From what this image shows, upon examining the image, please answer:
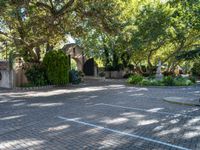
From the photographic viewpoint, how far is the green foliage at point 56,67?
2175 centimetres

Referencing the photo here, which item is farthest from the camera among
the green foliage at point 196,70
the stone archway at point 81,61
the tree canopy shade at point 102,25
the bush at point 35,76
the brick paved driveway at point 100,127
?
the stone archway at point 81,61

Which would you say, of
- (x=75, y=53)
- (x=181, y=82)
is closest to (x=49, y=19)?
(x=181, y=82)

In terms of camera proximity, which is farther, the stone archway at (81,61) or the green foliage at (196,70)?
the stone archway at (81,61)

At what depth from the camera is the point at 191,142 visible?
638 centimetres

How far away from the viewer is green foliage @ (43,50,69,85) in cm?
2175

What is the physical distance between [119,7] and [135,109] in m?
7.61

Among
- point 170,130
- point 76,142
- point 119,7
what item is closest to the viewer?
point 76,142

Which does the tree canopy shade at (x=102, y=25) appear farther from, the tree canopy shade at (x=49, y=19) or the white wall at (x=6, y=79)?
the white wall at (x=6, y=79)

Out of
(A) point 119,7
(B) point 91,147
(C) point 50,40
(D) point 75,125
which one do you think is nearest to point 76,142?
(B) point 91,147

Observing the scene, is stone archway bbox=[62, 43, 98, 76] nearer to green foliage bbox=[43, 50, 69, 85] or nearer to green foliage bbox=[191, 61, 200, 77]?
green foliage bbox=[43, 50, 69, 85]

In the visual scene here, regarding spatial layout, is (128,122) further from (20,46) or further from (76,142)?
(20,46)

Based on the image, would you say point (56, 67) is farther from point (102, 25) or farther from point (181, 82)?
point (181, 82)

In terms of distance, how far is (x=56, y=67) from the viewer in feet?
71.3

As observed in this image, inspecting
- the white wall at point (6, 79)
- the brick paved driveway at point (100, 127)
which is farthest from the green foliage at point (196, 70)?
the brick paved driveway at point (100, 127)
